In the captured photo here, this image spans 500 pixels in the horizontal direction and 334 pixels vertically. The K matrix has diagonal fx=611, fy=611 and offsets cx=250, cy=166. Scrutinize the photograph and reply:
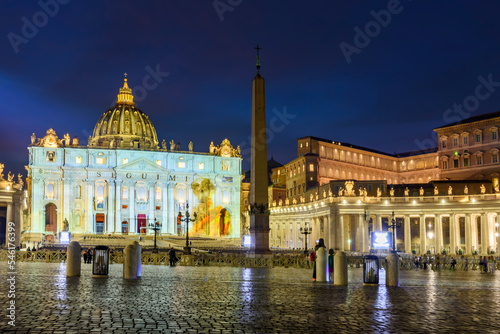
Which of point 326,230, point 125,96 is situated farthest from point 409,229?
point 125,96

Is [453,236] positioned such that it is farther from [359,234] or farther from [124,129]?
[124,129]

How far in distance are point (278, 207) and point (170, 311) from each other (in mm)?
94978

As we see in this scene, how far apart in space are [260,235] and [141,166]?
8592 centimetres

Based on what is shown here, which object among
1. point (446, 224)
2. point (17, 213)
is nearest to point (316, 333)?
point (17, 213)

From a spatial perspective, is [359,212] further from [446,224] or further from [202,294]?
[202,294]

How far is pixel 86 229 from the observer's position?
4592 inches

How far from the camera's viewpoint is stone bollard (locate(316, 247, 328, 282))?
23.9 meters

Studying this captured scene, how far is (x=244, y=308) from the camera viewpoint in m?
14.7

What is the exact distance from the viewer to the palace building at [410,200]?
73750 millimetres

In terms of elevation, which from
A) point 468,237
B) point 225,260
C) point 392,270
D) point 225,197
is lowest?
point 225,260

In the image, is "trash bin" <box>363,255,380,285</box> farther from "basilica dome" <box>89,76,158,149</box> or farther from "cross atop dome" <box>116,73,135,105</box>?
"cross atop dome" <box>116,73,135,105</box>

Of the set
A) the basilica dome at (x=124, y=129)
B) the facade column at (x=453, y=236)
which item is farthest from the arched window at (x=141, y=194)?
the facade column at (x=453, y=236)

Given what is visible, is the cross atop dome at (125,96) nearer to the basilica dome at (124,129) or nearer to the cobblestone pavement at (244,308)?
the basilica dome at (124,129)

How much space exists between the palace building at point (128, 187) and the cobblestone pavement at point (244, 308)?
302 feet
